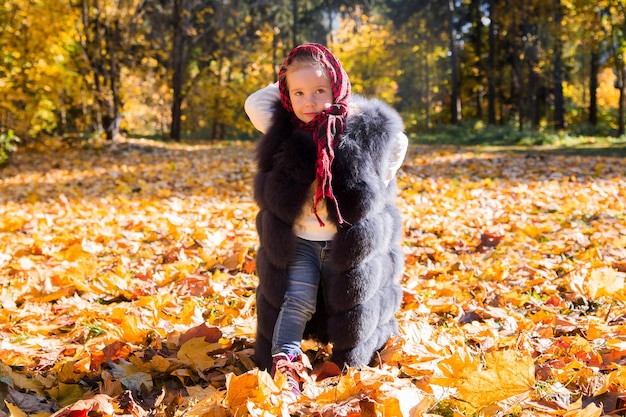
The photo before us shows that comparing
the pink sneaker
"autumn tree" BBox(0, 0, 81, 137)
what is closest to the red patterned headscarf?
the pink sneaker

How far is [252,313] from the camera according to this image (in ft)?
9.30

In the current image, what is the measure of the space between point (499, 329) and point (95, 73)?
12.5m

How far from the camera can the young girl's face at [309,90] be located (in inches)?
81.9

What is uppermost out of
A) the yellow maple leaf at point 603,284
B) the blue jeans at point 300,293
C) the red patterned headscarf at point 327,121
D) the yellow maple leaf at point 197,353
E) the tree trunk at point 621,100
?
the tree trunk at point 621,100

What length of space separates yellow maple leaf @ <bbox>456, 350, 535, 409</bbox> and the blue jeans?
0.69m

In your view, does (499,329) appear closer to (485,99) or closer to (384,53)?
(384,53)

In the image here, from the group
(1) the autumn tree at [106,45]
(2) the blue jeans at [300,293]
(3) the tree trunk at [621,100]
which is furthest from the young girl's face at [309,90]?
(3) the tree trunk at [621,100]

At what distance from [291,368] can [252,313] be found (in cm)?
91

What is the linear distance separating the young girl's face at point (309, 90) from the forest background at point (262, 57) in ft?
25.7

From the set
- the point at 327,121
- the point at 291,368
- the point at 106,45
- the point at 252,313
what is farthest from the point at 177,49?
the point at 291,368

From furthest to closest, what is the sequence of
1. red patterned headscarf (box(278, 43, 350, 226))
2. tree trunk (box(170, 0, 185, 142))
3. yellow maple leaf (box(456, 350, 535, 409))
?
tree trunk (box(170, 0, 185, 142)), red patterned headscarf (box(278, 43, 350, 226)), yellow maple leaf (box(456, 350, 535, 409))

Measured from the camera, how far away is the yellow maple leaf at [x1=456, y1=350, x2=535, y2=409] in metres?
1.57

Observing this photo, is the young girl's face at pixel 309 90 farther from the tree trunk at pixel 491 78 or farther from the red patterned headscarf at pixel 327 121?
the tree trunk at pixel 491 78

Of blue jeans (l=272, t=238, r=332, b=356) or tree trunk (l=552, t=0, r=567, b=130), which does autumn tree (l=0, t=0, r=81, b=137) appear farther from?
tree trunk (l=552, t=0, r=567, b=130)
